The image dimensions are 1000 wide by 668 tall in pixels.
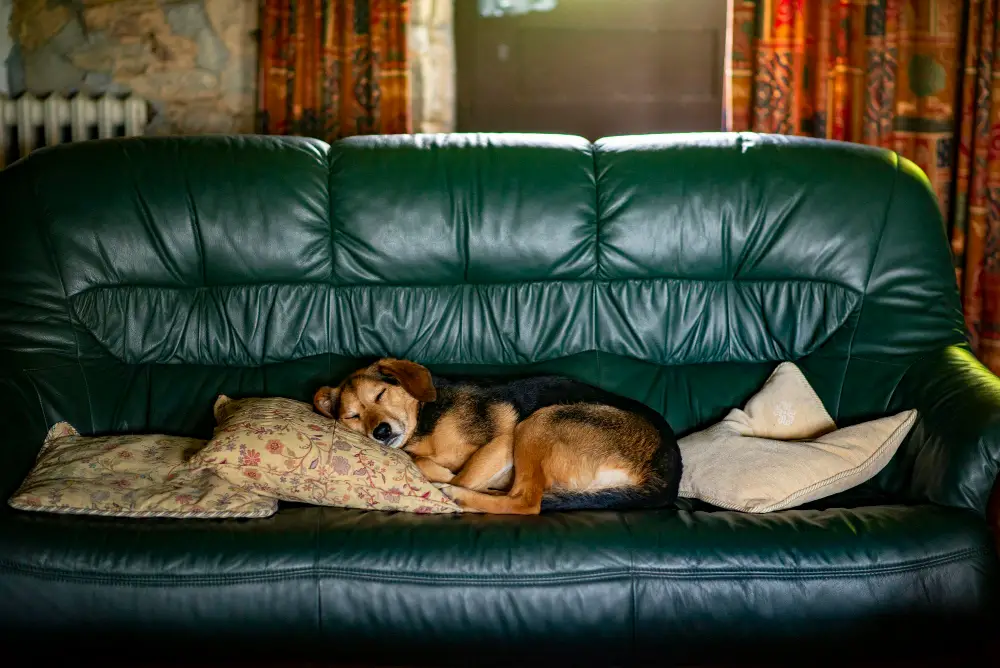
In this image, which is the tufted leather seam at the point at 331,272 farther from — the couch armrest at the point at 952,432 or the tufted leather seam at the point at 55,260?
the couch armrest at the point at 952,432

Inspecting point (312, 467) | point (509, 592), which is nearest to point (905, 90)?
point (509, 592)

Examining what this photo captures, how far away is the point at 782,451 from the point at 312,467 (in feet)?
4.70

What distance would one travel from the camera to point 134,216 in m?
3.24

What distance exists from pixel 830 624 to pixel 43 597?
2065 millimetres

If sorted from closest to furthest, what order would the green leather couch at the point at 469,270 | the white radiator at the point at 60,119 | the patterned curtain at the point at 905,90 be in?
the green leather couch at the point at 469,270 → the patterned curtain at the point at 905,90 → the white radiator at the point at 60,119

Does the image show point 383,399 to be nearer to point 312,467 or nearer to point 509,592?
point 312,467

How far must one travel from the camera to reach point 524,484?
106 inches

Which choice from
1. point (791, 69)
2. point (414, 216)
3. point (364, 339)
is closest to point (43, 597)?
point (364, 339)

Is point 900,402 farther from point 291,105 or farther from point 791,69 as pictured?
point 291,105

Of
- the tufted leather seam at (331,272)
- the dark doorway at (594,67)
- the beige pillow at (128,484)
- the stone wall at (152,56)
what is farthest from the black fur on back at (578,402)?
the stone wall at (152,56)

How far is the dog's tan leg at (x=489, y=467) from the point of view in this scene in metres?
2.82

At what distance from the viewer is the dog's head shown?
112 inches

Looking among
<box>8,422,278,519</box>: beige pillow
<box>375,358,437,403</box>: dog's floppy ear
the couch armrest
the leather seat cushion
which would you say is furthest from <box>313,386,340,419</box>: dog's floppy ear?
the couch armrest

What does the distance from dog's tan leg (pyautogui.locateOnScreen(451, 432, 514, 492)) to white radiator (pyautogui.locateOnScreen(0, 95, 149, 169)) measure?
9.75 ft
